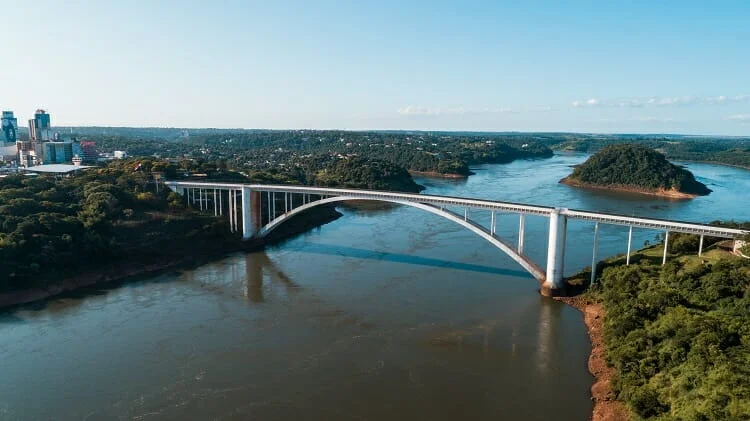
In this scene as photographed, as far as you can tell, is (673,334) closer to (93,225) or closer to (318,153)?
(93,225)

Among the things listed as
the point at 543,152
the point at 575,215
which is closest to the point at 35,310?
the point at 575,215

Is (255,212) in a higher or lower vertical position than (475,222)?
lower

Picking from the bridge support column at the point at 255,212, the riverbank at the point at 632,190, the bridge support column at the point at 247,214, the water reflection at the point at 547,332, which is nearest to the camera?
the water reflection at the point at 547,332

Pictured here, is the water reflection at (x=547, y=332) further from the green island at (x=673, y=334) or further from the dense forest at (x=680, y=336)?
the dense forest at (x=680, y=336)

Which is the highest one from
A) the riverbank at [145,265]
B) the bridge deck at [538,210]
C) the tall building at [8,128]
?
the tall building at [8,128]

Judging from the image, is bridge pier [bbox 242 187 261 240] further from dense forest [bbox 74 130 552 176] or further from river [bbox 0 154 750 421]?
dense forest [bbox 74 130 552 176]

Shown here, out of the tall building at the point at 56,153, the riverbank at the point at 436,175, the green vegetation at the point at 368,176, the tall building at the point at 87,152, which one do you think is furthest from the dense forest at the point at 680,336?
the riverbank at the point at 436,175

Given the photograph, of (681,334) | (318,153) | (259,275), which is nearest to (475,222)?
(259,275)

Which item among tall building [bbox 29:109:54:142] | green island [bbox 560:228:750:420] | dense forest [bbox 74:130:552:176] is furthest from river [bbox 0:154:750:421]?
tall building [bbox 29:109:54:142]

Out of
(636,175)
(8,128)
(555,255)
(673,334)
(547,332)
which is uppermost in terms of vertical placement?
(8,128)
